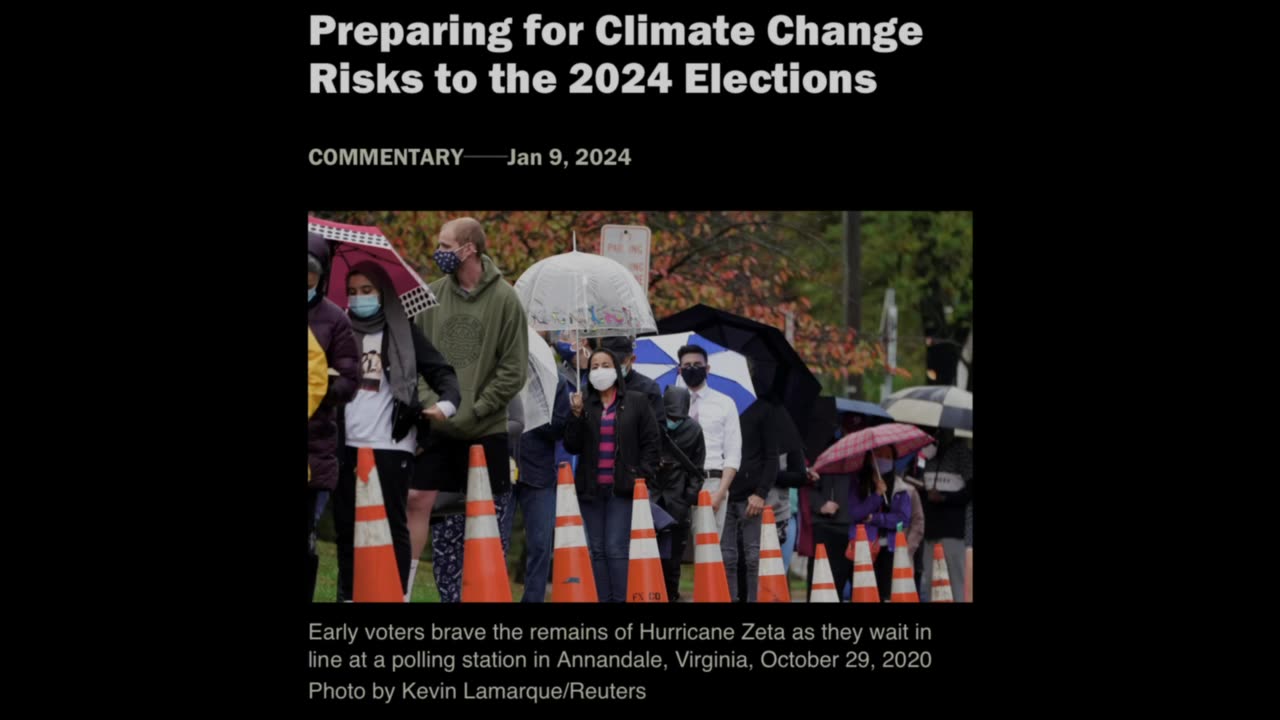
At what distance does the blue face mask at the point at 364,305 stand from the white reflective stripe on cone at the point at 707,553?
2258 mm

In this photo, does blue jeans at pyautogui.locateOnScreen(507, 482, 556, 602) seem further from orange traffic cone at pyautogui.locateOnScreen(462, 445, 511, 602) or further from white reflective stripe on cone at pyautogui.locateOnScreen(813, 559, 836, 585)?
white reflective stripe on cone at pyautogui.locateOnScreen(813, 559, 836, 585)

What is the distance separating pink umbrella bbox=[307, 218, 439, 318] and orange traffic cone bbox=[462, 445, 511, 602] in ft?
3.26

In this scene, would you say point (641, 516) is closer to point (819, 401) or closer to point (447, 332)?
point (447, 332)

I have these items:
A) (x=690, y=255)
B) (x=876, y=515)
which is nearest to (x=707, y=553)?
(x=876, y=515)

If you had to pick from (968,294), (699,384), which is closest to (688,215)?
(699,384)

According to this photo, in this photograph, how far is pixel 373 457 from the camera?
10.0 m

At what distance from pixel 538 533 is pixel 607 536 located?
398mm

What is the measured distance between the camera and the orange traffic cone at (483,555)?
1009 centimetres

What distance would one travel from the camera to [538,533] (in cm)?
1170

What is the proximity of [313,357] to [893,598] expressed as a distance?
5784mm

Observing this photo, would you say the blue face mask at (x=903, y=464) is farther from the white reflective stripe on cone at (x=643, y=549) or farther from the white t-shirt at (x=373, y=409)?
the white t-shirt at (x=373, y=409)

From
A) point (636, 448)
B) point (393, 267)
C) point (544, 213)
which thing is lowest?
point (636, 448)

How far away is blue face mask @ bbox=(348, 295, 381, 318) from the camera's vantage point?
10.4 m

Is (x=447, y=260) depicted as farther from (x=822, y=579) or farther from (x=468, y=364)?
(x=822, y=579)
